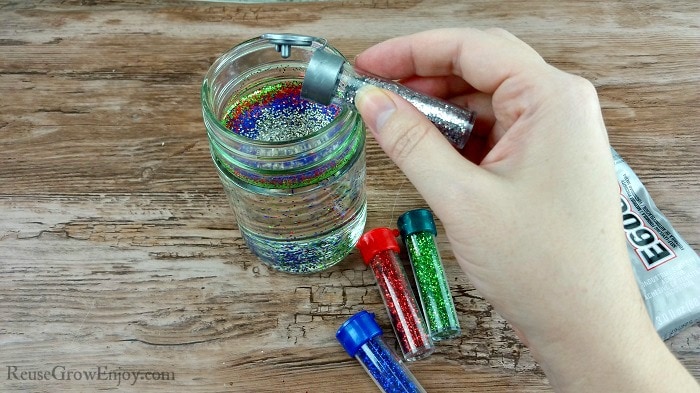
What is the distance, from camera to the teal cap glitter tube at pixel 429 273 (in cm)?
72

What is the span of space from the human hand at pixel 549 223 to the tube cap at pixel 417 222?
6.3 inches

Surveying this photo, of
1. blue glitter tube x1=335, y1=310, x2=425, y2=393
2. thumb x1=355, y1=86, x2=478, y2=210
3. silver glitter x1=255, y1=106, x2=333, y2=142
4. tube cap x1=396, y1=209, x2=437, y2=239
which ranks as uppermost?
thumb x1=355, y1=86, x2=478, y2=210

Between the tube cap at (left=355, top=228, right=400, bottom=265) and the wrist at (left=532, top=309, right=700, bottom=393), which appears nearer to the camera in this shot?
the wrist at (left=532, top=309, right=700, bottom=393)

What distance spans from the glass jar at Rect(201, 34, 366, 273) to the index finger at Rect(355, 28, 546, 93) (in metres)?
0.09

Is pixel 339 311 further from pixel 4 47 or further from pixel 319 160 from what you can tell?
pixel 4 47

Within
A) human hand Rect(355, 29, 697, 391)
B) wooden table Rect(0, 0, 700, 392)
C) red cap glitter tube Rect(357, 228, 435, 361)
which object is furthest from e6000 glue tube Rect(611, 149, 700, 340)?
red cap glitter tube Rect(357, 228, 435, 361)

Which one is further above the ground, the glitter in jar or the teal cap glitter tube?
the glitter in jar

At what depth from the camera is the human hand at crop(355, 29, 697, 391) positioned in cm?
53

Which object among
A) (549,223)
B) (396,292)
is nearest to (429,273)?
(396,292)

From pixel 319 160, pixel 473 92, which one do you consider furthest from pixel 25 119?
pixel 473 92

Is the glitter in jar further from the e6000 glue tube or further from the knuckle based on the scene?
the e6000 glue tube

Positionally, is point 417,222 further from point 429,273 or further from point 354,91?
point 354,91

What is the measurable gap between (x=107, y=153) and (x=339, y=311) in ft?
1.28

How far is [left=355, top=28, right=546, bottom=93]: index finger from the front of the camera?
0.61 meters
